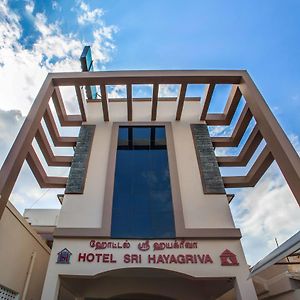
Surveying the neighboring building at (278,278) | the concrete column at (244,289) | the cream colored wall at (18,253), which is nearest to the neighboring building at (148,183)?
the concrete column at (244,289)

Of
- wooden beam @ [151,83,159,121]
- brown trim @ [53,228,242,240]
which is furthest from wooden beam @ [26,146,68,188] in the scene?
wooden beam @ [151,83,159,121]

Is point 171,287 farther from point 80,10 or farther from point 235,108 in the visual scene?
point 80,10

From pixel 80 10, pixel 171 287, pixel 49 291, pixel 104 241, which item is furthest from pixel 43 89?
pixel 171 287

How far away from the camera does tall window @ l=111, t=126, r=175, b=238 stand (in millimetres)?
6938

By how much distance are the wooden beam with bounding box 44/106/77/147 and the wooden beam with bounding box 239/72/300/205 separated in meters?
6.52

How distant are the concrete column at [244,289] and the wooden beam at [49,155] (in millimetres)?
7058

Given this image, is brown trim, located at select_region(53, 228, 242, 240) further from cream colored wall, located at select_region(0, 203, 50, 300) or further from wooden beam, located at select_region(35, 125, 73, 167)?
wooden beam, located at select_region(35, 125, 73, 167)

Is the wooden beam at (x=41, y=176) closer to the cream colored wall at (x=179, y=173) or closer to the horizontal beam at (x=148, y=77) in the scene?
the cream colored wall at (x=179, y=173)

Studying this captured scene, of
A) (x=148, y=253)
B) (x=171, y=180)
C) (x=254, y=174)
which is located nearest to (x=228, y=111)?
(x=254, y=174)

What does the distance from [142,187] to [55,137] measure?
4073mm

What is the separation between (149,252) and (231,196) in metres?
4.67

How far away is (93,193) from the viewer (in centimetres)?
773

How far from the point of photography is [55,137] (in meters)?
9.59

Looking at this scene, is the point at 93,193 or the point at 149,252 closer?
the point at 149,252
